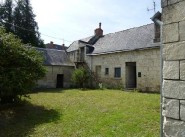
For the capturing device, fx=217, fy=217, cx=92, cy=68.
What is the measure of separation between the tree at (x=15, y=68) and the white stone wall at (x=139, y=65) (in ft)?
32.1

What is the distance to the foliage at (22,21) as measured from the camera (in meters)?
36.2

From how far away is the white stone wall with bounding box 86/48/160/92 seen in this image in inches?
→ 721

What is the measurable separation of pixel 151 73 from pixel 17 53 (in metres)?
11.6

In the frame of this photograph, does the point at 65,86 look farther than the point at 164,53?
Yes

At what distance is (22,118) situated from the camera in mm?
9977

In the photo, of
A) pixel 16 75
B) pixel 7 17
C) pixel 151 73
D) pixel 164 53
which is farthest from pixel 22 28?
pixel 164 53

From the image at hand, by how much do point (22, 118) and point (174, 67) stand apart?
340 inches

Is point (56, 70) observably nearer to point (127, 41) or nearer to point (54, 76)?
point (54, 76)

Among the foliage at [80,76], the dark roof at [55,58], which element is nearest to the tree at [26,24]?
the dark roof at [55,58]

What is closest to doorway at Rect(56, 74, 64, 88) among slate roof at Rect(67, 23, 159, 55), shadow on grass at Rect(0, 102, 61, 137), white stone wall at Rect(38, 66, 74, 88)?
white stone wall at Rect(38, 66, 74, 88)

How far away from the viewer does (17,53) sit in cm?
1167

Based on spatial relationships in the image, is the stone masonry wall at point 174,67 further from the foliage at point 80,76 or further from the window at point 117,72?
the foliage at point 80,76

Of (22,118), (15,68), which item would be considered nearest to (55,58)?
(15,68)

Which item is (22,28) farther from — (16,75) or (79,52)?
(16,75)
